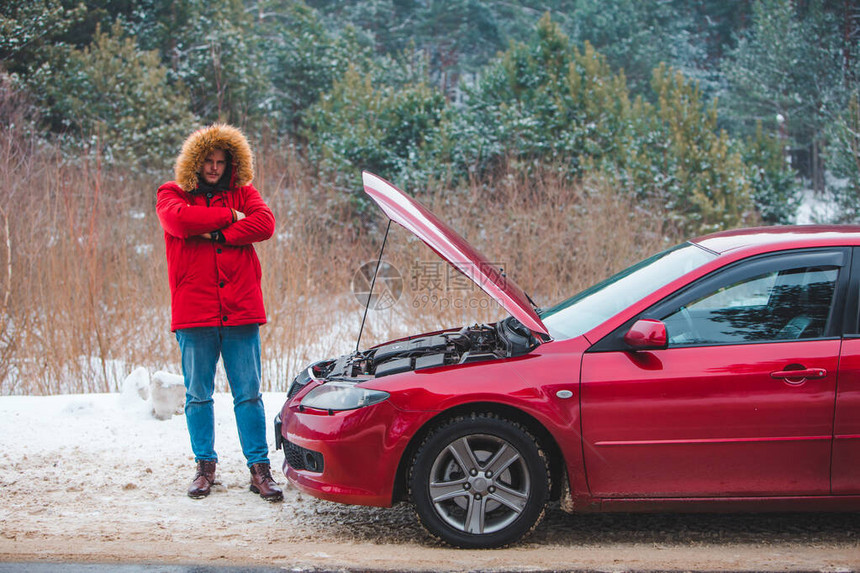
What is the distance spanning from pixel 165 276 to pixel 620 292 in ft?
22.1

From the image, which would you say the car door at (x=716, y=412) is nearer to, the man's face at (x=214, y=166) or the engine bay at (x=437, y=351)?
the engine bay at (x=437, y=351)

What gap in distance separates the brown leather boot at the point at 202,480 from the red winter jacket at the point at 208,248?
874mm

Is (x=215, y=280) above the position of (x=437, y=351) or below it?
above

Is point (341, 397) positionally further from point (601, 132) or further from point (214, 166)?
point (601, 132)

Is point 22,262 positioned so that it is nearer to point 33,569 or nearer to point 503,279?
point 33,569

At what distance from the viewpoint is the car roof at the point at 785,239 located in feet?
12.6

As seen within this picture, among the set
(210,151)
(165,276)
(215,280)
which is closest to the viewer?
(215,280)

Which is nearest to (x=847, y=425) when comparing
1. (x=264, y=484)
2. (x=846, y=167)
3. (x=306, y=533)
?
(x=306, y=533)

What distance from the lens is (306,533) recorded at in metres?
4.05

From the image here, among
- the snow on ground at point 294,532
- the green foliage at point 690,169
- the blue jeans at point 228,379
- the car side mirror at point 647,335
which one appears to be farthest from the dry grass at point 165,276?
the car side mirror at point 647,335

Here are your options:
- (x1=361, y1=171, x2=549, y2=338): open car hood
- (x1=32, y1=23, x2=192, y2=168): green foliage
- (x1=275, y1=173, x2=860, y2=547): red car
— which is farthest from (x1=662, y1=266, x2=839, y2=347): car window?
(x1=32, y1=23, x2=192, y2=168): green foliage

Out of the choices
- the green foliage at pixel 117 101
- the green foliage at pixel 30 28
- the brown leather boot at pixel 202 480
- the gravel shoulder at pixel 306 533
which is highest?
the green foliage at pixel 30 28
